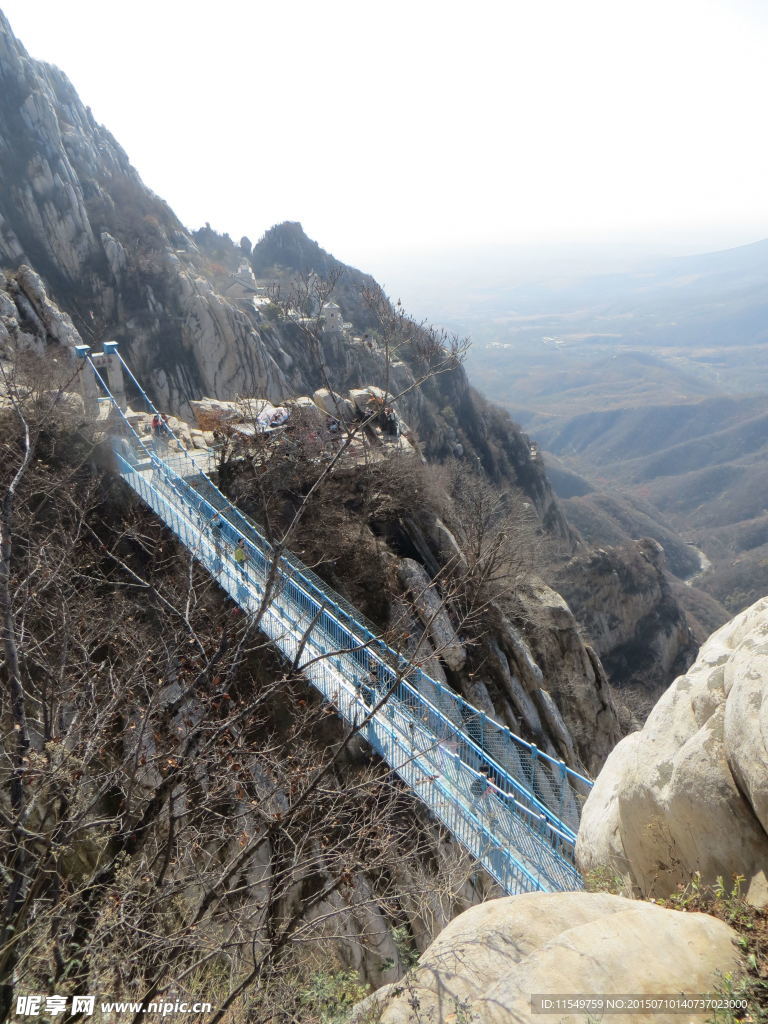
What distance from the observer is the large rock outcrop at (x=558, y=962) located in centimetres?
361

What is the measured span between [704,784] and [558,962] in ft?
6.92

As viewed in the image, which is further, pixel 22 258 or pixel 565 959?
pixel 22 258

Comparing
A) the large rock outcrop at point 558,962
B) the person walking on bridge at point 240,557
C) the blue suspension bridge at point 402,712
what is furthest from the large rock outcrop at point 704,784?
the person walking on bridge at point 240,557

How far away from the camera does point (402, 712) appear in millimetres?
10547

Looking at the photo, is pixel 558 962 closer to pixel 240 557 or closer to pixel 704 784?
pixel 704 784

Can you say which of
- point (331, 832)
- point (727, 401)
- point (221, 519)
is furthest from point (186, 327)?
point (727, 401)

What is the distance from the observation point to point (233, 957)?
600cm

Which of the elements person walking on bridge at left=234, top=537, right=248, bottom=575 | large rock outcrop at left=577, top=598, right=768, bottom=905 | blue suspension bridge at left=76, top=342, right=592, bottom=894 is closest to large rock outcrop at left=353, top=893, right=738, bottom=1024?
large rock outcrop at left=577, top=598, right=768, bottom=905

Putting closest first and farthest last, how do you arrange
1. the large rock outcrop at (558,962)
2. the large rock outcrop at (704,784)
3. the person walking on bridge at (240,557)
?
the large rock outcrop at (558,962) → the large rock outcrop at (704,784) → the person walking on bridge at (240,557)

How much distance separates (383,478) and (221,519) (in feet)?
17.6

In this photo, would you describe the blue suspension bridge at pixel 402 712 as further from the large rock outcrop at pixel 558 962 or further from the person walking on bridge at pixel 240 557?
the large rock outcrop at pixel 558 962

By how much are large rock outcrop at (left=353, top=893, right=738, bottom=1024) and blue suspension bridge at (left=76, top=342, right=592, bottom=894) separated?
1883 millimetres

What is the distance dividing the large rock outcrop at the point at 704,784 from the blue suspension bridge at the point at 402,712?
7.15 feet

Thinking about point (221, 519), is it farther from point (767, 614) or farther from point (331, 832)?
point (767, 614)
